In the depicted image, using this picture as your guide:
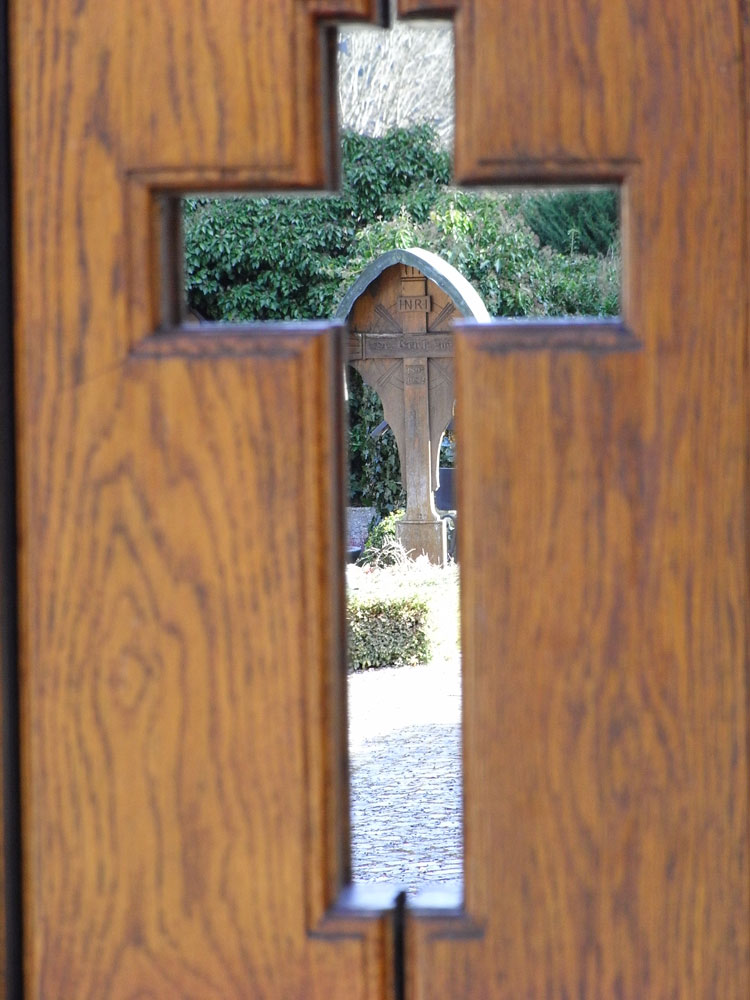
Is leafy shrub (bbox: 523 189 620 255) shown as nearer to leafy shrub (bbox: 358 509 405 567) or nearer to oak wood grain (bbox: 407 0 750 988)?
leafy shrub (bbox: 358 509 405 567)

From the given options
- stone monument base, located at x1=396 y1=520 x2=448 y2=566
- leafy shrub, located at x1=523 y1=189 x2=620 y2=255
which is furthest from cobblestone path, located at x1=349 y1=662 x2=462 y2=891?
leafy shrub, located at x1=523 y1=189 x2=620 y2=255

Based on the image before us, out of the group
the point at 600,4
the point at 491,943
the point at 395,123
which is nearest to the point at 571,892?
the point at 491,943

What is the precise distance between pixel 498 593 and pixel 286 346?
0.41ft

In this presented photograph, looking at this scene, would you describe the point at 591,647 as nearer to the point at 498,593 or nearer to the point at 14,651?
the point at 498,593

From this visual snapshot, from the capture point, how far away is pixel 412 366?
6883 millimetres

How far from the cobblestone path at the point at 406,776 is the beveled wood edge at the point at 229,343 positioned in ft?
6.07

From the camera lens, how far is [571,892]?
440mm

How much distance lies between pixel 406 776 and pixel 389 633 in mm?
1567

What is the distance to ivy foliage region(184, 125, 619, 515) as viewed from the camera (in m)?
9.30

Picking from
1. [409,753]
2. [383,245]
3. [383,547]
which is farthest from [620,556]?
[383,245]

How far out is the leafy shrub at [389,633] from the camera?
5.30 meters

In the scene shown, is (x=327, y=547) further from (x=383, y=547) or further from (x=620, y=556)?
(x=383, y=547)

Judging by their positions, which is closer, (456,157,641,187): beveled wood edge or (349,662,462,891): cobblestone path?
(456,157,641,187): beveled wood edge

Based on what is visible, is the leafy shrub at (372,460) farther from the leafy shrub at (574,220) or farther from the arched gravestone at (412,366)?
the leafy shrub at (574,220)
